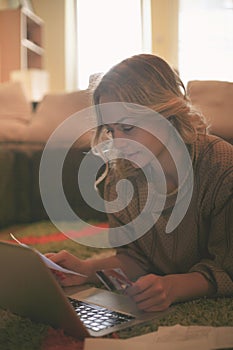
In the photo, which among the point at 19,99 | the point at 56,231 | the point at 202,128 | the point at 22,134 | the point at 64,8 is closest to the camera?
the point at 202,128

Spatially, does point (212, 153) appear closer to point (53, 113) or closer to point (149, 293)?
point (149, 293)

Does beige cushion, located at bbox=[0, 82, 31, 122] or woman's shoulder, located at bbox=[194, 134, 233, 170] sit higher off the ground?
woman's shoulder, located at bbox=[194, 134, 233, 170]

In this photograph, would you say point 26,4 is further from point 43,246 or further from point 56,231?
point 43,246

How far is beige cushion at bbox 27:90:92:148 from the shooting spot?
2.75 m

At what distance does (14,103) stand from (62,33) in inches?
17.3

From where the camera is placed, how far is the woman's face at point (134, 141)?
103 centimetres

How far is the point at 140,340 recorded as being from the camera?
0.80 metres

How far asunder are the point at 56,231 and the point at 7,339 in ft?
4.31

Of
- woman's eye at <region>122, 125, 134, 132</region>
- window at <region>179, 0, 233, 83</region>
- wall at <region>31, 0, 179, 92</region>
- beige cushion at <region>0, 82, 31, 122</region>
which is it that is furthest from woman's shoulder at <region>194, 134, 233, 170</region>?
beige cushion at <region>0, 82, 31, 122</region>

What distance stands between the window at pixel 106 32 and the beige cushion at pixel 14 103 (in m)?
0.38

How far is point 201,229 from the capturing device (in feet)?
3.53

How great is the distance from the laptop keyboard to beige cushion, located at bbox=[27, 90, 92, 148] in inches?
72.0

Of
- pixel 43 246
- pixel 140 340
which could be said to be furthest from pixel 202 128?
pixel 43 246

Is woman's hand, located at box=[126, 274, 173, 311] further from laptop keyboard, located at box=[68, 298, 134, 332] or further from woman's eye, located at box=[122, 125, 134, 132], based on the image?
woman's eye, located at box=[122, 125, 134, 132]
